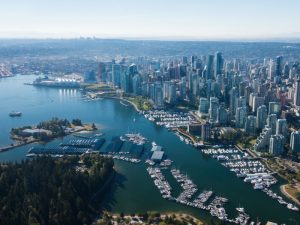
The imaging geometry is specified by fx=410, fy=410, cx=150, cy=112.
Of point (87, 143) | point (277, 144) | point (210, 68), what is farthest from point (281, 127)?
point (210, 68)

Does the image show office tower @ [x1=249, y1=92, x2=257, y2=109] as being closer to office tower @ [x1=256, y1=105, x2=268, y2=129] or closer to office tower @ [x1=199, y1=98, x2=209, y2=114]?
office tower @ [x1=199, y1=98, x2=209, y2=114]

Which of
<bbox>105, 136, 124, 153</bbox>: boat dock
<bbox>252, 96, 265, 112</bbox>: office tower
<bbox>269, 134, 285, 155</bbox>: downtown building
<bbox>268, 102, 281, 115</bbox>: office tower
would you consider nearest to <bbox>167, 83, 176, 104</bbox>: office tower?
<bbox>252, 96, 265, 112</bbox>: office tower

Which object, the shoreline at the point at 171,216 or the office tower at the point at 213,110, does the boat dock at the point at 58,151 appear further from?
the office tower at the point at 213,110

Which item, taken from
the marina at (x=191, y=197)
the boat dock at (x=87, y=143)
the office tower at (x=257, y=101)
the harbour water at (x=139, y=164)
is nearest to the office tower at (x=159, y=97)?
the harbour water at (x=139, y=164)

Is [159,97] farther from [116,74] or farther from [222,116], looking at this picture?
[116,74]

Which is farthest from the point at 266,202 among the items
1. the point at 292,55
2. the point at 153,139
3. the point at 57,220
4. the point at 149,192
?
the point at 292,55
